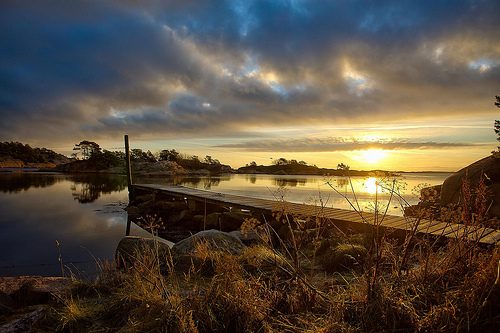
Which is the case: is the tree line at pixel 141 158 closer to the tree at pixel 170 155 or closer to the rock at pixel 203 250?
the tree at pixel 170 155

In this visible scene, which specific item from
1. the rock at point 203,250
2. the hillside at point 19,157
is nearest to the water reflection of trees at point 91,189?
the rock at point 203,250

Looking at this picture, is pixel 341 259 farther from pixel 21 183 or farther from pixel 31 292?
pixel 21 183

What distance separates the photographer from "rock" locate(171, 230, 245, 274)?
15.3ft

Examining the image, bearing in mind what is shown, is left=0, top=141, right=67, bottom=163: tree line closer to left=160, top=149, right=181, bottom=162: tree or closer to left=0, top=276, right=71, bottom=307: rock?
left=160, top=149, right=181, bottom=162: tree

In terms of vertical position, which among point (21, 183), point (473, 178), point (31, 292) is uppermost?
point (473, 178)

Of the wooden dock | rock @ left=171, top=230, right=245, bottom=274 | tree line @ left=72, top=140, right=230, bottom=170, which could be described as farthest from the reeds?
tree line @ left=72, top=140, right=230, bottom=170

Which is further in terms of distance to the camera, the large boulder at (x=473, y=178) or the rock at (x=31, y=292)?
the large boulder at (x=473, y=178)

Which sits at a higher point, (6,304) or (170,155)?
(170,155)

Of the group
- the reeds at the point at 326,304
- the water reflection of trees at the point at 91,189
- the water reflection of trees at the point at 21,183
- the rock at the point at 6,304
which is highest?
the reeds at the point at 326,304

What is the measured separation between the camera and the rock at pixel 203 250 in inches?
183

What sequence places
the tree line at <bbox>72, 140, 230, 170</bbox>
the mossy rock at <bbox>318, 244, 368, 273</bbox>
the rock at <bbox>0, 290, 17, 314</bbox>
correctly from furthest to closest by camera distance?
1. the tree line at <bbox>72, 140, 230, 170</bbox>
2. the mossy rock at <bbox>318, 244, 368, 273</bbox>
3. the rock at <bbox>0, 290, 17, 314</bbox>

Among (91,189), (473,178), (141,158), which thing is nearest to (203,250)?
(473,178)

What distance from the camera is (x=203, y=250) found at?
4.80 meters

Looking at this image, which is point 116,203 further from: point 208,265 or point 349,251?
point 349,251
